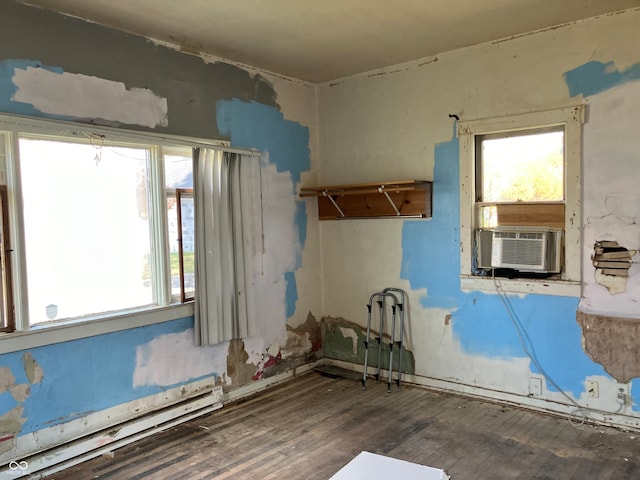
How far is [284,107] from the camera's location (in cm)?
449

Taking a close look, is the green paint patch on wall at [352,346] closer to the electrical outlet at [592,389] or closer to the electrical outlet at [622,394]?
the electrical outlet at [592,389]

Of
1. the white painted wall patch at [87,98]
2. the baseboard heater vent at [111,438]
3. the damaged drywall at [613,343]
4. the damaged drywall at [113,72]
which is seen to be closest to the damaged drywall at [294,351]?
the baseboard heater vent at [111,438]

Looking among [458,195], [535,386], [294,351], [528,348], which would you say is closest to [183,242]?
[294,351]

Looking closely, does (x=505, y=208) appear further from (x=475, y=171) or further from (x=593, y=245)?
(x=593, y=245)

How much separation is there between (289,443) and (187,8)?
2.79 metres

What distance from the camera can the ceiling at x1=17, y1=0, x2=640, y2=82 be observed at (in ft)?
9.89

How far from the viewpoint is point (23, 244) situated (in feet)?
9.51

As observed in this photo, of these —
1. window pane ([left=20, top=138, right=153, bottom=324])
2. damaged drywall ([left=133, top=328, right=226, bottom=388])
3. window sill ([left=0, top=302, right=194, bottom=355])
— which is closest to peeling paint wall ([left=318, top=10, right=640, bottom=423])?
damaged drywall ([left=133, top=328, right=226, bottom=388])

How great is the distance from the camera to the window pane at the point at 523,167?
357cm

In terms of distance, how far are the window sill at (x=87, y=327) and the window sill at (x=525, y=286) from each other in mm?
2156

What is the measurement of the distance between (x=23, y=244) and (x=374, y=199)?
2692mm

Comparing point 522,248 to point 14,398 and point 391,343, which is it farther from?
point 14,398

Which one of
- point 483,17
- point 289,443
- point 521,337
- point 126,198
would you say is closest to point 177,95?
point 126,198

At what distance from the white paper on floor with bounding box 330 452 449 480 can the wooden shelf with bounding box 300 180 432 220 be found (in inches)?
101
